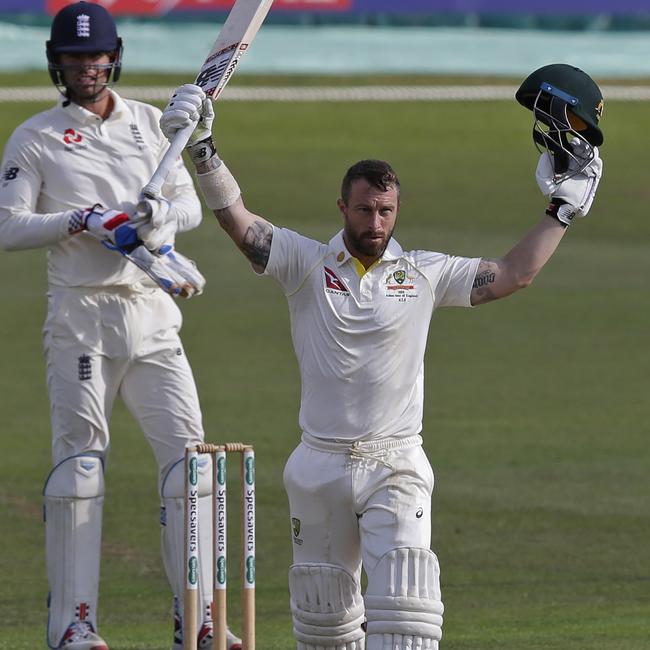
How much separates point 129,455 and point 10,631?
3.39m

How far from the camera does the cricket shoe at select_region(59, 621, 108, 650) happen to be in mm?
6012

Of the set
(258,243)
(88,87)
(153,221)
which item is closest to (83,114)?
(88,87)

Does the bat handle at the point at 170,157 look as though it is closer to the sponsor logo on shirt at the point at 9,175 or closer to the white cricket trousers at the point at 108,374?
the white cricket trousers at the point at 108,374

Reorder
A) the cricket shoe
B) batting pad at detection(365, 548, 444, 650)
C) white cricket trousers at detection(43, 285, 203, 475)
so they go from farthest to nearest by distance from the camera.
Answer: white cricket trousers at detection(43, 285, 203, 475)
the cricket shoe
batting pad at detection(365, 548, 444, 650)

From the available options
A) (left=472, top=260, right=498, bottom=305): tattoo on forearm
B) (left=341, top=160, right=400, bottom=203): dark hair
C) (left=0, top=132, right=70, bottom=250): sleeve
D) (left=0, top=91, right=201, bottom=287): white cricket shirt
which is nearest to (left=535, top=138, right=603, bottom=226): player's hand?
(left=472, top=260, right=498, bottom=305): tattoo on forearm

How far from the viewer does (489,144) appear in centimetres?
2441

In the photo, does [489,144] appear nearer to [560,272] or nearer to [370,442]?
[560,272]

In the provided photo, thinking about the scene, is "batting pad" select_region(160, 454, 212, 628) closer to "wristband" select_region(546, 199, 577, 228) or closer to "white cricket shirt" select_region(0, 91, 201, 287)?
"white cricket shirt" select_region(0, 91, 201, 287)

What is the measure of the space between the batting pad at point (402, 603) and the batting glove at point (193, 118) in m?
1.37

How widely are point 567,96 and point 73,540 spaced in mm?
2419

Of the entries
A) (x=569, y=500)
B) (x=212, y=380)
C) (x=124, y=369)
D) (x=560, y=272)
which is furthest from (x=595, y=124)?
(x=560, y=272)

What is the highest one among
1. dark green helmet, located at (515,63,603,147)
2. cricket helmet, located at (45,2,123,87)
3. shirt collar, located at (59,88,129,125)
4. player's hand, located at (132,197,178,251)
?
cricket helmet, located at (45,2,123,87)

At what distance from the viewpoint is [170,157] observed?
522cm

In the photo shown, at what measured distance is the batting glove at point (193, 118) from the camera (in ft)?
16.9
